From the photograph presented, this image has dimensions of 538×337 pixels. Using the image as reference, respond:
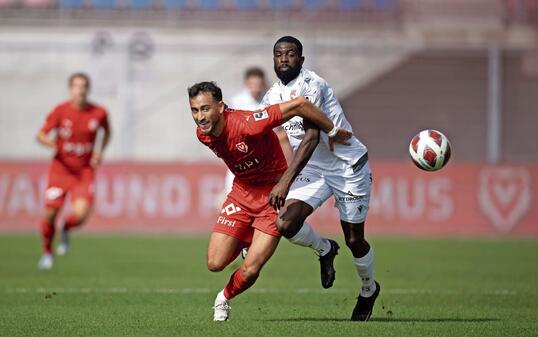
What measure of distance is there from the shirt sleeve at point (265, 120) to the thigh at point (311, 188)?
2.80 ft

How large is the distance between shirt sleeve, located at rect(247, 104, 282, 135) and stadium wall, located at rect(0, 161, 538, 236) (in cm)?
1293

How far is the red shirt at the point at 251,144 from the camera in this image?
841 centimetres

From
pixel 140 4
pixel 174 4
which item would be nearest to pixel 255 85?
pixel 174 4

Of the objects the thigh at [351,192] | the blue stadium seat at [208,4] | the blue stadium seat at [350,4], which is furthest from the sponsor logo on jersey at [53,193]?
the blue stadium seat at [350,4]

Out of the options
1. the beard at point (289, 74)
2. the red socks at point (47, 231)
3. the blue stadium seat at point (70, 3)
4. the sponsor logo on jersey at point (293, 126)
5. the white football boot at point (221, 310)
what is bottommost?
the red socks at point (47, 231)

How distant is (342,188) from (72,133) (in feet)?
22.7

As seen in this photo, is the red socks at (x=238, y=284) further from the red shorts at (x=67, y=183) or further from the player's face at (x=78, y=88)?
the player's face at (x=78, y=88)

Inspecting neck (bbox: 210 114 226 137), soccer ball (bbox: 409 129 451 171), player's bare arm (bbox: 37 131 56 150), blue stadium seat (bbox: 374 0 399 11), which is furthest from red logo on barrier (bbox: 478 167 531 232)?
neck (bbox: 210 114 226 137)

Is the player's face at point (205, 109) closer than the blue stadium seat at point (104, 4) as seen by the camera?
Yes

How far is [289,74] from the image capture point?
8.98m

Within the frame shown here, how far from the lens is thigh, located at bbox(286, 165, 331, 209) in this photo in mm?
9055

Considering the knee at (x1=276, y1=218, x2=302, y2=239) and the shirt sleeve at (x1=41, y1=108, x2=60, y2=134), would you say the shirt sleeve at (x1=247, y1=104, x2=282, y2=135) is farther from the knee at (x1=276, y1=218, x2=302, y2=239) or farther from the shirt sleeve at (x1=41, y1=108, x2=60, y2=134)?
the shirt sleeve at (x1=41, y1=108, x2=60, y2=134)

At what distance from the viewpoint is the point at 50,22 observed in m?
25.3

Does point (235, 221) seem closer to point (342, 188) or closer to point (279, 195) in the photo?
point (279, 195)
